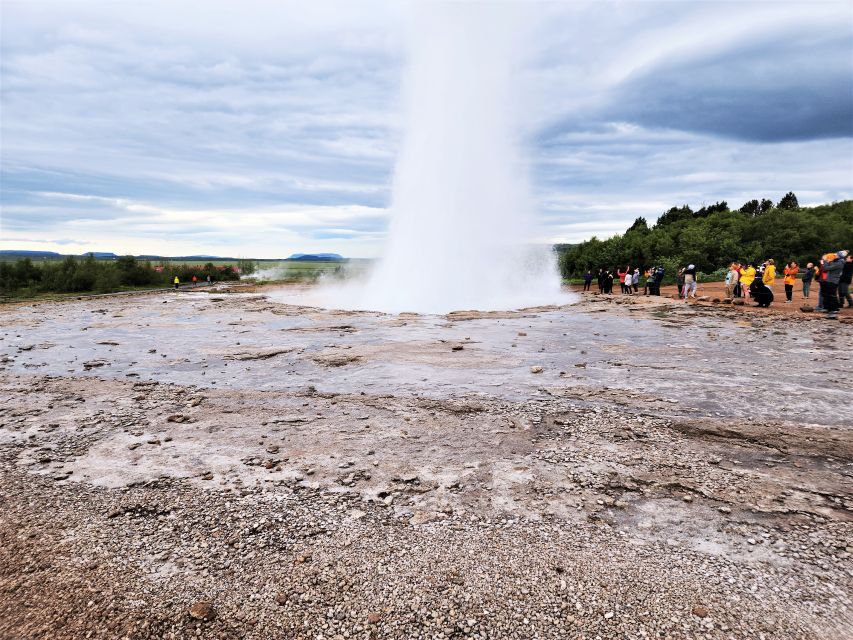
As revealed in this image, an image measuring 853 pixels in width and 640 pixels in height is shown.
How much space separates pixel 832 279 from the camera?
1616 cm

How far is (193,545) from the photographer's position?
3744 millimetres

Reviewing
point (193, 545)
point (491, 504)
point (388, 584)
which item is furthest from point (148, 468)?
point (491, 504)

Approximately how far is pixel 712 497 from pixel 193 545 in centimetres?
455

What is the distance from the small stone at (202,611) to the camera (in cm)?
300

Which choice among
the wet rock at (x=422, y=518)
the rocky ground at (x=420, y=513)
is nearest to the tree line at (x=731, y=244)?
the rocky ground at (x=420, y=513)

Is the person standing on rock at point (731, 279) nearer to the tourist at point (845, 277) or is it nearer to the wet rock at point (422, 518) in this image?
the tourist at point (845, 277)

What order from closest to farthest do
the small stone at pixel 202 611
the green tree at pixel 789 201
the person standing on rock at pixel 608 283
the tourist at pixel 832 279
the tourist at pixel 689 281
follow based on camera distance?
1. the small stone at pixel 202 611
2. the tourist at pixel 832 279
3. the tourist at pixel 689 281
4. the person standing on rock at pixel 608 283
5. the green tree at pixel 789 201

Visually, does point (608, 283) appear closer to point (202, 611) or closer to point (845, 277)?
point (845, 277)

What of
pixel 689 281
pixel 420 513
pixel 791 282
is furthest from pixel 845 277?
pixel 420 513

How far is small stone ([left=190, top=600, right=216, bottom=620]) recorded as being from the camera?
118 inches

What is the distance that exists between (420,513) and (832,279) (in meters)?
18.6

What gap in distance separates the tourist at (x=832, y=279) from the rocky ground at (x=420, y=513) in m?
10.3

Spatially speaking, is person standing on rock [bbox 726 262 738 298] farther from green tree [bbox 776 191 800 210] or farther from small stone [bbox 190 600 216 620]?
green tree [bbox 776 191 800 210]

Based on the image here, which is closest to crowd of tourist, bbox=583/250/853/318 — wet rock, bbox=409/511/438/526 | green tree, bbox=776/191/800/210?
wet rock, bbox=409/511/438/526
